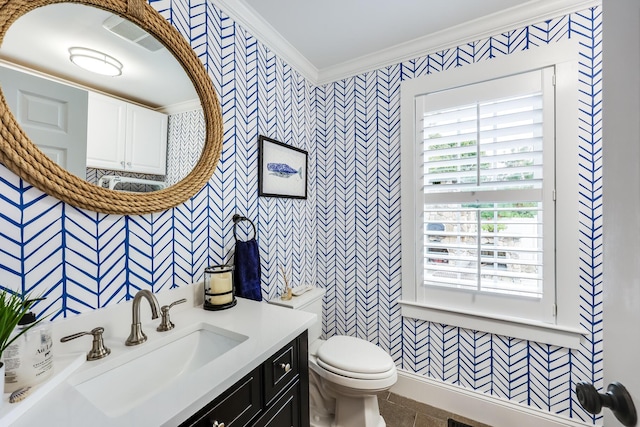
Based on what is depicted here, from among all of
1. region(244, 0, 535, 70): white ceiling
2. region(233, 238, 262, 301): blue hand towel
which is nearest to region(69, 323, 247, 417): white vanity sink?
region(233, 238, 262, 301): blue hand towel

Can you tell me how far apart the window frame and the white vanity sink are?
1327 mm

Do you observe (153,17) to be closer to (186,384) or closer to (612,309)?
(186,384)

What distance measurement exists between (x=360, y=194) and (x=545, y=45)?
4.45ft

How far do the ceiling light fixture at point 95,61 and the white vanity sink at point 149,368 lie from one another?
0.99 metres

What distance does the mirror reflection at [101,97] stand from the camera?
0.80m

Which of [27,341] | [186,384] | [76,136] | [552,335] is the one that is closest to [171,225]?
[76,136]

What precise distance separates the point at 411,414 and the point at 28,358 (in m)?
1.90

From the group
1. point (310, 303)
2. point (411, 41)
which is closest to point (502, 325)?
point (310, 303)

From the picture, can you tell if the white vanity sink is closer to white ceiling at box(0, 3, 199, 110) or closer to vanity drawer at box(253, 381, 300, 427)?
vanity drawer at box(253, 381, 300, 427)

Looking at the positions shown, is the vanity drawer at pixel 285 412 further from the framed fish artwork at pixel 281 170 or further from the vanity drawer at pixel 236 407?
the framed fish artwork at pixel 281 170

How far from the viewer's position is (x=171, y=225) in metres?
1.17

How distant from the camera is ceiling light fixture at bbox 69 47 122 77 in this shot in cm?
89

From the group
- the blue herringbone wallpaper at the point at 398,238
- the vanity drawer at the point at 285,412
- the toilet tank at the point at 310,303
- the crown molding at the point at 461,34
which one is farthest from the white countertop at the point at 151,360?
the crown molding at the point at 461,34

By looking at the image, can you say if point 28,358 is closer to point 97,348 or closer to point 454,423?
point 97,348
